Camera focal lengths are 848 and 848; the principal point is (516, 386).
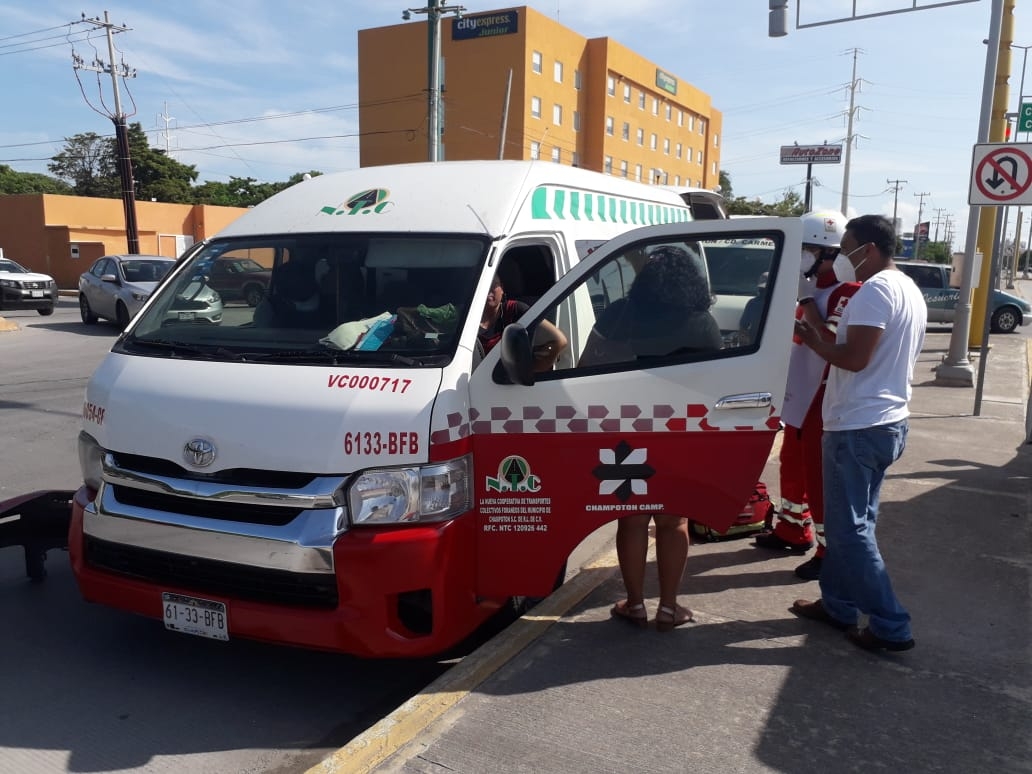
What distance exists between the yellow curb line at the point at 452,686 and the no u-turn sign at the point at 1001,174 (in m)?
7.03

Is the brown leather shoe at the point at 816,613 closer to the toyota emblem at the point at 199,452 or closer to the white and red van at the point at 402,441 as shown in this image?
the white and red van at the point at 402,441

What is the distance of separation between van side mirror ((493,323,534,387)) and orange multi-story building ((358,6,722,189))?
45.3m

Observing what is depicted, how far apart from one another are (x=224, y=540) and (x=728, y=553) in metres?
3.18

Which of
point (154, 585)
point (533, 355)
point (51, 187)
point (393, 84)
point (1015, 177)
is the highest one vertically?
point (393, 84)

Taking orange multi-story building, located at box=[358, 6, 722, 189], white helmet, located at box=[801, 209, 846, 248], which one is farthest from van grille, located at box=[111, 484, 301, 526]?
orange multi-story building, located at box=[358, 6, 722, 189]

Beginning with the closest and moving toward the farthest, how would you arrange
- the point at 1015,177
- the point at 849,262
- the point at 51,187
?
the point at 849,262 → the point at 1015,177 → the point at 51,187

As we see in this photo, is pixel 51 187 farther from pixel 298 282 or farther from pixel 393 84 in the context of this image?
pixel 298 282

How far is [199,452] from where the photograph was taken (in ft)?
11.5

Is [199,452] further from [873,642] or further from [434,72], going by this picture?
[434,72]

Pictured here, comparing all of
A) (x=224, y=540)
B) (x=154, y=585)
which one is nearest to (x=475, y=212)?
(x=224, y=540)

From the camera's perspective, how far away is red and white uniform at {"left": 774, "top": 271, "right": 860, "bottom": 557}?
462 cm

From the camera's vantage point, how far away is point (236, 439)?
344 cm

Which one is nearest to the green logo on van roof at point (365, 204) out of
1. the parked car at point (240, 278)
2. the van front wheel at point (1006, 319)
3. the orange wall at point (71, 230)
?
the parked car at point (240, 278)

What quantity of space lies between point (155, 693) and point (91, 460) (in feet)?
3.59
